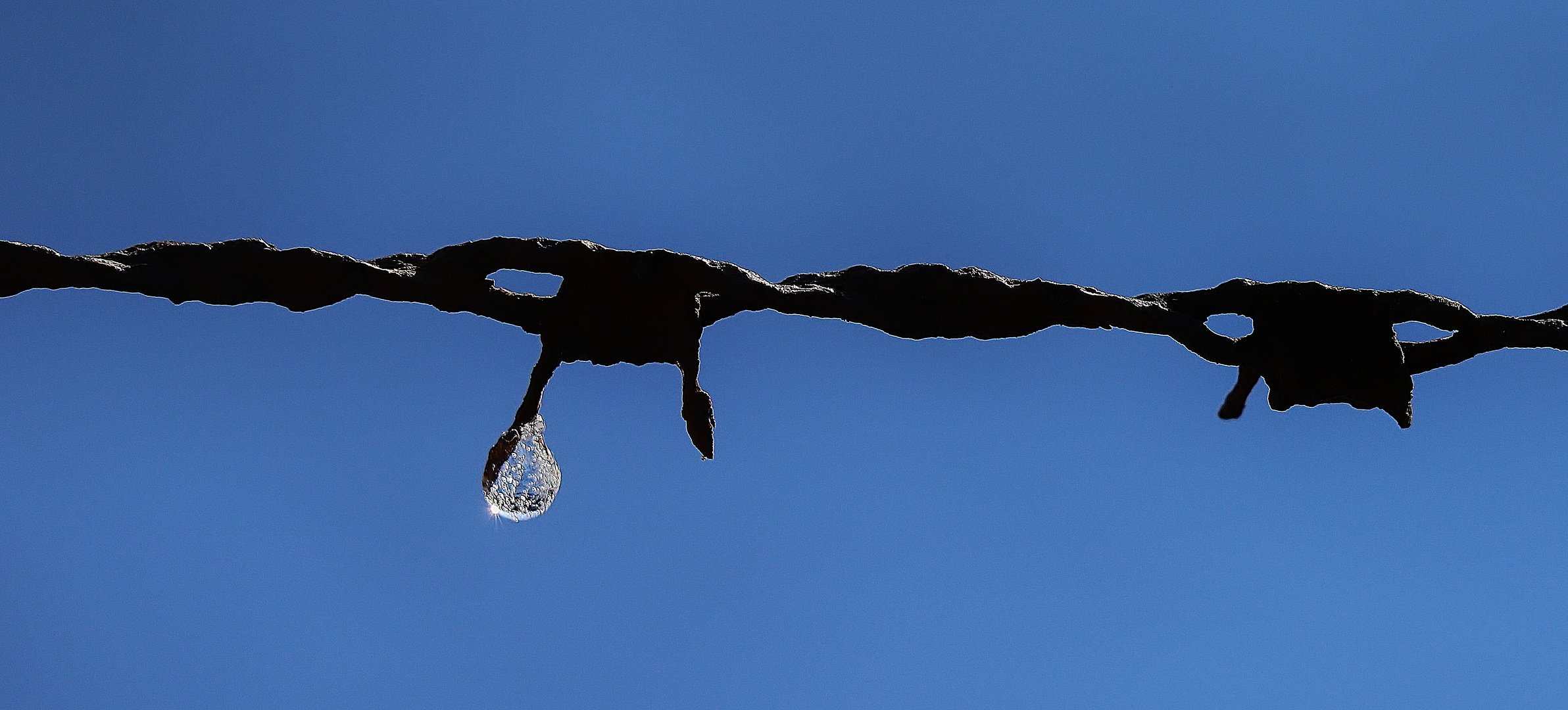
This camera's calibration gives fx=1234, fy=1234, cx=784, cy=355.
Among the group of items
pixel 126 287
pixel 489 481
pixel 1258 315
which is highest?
pixel 1258 315

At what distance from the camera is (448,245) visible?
2713mm

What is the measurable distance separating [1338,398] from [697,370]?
156 centimetres

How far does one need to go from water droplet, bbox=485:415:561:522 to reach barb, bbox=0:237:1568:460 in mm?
41

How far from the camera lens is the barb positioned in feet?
8.85

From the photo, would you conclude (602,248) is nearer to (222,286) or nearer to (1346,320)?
(222,286)

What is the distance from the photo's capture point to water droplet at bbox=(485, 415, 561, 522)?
2775 mm

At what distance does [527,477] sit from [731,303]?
0.63 metres

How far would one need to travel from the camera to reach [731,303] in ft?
9.20

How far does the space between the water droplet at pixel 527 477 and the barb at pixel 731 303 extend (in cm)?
4

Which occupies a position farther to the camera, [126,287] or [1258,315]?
Answer: [1258,315]

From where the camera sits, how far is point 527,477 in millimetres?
2877

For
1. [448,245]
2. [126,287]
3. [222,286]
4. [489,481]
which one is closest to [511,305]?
[448,245]

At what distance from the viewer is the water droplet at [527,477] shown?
9.11 ft

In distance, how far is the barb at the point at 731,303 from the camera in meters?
2.70
